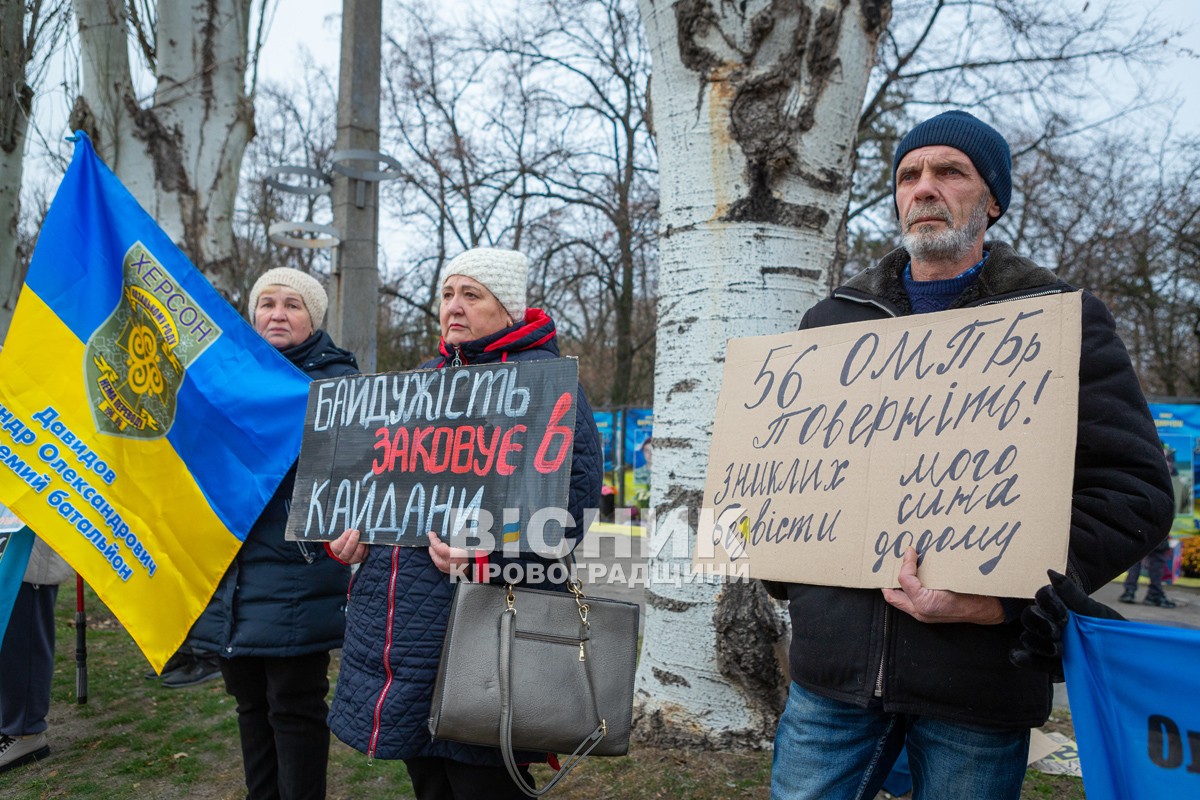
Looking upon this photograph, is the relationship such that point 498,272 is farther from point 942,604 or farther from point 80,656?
point 80,656

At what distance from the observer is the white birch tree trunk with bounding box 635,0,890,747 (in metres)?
3.54

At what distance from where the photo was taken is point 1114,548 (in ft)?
5.59

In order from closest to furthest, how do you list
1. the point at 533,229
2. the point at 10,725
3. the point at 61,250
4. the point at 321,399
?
the point at 321,399 < the point at 61,250 < the point at 10,725 < the point at 533,229

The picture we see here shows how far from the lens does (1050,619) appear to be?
1.63 m

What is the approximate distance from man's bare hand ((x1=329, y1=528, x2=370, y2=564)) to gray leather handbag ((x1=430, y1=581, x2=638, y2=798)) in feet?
1.11

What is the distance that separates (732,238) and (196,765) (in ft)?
10.3

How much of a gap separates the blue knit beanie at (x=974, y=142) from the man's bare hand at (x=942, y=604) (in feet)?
2.78

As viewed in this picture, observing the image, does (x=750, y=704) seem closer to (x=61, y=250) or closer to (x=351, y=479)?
(x=351, y=479)

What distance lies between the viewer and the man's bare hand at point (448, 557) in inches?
89.5

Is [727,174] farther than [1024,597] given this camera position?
Yes

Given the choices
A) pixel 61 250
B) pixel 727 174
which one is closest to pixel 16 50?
pixel 61 250

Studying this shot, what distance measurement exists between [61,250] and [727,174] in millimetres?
2431

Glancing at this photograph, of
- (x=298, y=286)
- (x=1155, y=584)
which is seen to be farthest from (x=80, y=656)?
(x=1155, y=584)

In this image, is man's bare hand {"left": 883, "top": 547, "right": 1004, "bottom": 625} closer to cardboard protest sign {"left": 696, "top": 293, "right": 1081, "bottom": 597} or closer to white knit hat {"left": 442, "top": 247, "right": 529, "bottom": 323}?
cardboard protest sign {"left": 696, "top": 293, "right": 1081, "bottom": 597}
